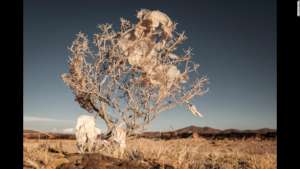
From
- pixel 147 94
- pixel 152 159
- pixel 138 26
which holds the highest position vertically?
pixel 138 26

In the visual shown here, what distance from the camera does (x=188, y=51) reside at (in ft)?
19.9

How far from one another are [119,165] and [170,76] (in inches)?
79.1

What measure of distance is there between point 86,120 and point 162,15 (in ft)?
7.00

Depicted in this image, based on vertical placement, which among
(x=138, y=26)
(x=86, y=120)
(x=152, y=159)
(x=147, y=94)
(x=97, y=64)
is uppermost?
(x=138, y=26)

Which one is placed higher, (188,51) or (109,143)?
(188,51)

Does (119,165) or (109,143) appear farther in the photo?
(109,143)
